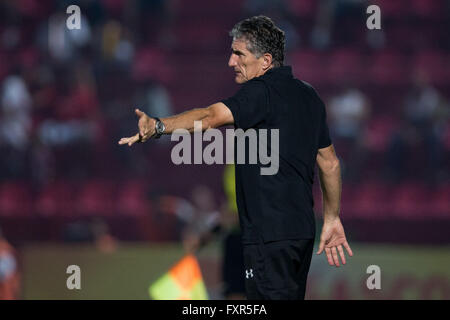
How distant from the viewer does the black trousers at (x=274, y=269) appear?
4.05 m

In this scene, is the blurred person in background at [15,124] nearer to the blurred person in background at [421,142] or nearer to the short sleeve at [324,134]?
the blurred person in background at [421,142]

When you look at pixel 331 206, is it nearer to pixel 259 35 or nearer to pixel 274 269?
pixel 274 269

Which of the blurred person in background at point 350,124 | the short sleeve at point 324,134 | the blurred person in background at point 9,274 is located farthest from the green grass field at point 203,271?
the short sleeve at point 324,134

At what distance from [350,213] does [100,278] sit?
11.4ft

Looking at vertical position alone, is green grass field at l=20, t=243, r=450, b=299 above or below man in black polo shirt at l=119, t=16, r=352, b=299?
below

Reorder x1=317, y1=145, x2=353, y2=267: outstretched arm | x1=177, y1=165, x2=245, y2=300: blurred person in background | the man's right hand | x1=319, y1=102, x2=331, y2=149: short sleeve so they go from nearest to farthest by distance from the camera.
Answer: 1. the man's right hand
2. x1=319, y1=102, x2=331, y2=149: short sleeve
3. x1=317, y1=145, x2=353, y2=267: outstretched arm
4. x1=177, y1=165, x2=245, y2=300: blurred person in background

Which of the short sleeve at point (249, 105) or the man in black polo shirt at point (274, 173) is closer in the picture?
the short sleeve at point (249, 105)

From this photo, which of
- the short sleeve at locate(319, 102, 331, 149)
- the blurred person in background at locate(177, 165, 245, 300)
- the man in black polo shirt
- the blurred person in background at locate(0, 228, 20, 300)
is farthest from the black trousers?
the blurred person in background at locate(0, 228, 20, 300)

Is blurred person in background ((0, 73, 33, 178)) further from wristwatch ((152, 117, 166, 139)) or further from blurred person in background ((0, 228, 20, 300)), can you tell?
wristwatch ((152, 117, 166, 139))

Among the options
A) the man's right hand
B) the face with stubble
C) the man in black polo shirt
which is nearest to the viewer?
the man's right hand

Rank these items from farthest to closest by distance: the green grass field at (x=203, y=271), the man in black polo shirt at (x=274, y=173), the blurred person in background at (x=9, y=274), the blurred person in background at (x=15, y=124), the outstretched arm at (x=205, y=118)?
the blurred person in background at (x=15, y=124)
the blurred person in background at (x=9, y=274)
the green grass field at (x=203, y=271)
the man in black polo shirt at (x=274, y=173)
the outstretched arm at (x=205, y=118)

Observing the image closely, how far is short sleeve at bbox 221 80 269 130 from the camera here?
12.8ft

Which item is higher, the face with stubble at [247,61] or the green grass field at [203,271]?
the face with stubble at [247,61]

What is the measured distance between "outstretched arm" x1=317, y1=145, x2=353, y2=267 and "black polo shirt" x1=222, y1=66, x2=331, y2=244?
311 mm
